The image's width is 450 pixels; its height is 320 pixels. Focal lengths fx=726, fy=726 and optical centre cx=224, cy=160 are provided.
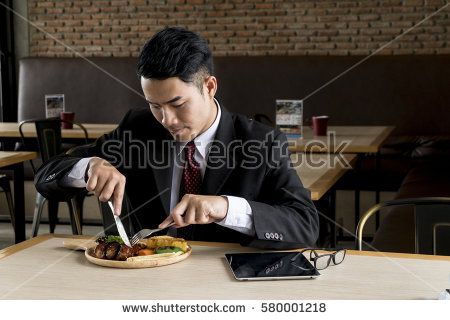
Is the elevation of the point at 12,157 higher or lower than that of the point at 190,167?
lower

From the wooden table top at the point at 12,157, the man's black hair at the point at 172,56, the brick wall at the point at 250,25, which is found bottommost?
the wooden table top at the point at 12,157

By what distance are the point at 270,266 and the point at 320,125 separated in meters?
3.07

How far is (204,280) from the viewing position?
1.54m

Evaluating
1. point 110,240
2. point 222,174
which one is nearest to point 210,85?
point 222,174

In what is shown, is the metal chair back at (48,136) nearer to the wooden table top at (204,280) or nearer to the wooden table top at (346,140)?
the wooden table top at (346,140)

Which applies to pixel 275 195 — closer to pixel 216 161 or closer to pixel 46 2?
pixel 216 161

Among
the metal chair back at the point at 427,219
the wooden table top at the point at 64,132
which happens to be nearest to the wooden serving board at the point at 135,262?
the metal chair back at the point at 427,219

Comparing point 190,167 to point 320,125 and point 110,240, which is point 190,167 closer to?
point 110,240

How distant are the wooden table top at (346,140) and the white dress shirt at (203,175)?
196 cm

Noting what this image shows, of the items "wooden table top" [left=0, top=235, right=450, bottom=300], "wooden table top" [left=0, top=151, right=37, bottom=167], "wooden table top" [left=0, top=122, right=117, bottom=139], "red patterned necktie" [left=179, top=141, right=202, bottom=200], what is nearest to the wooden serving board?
"wooden table top" [left=0, top=235, right=450, bottom=300]

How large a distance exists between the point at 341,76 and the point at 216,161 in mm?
4203

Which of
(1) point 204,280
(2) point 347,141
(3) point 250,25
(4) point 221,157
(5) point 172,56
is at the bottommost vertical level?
(1) point 204,280

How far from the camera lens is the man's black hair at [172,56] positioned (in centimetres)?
184
